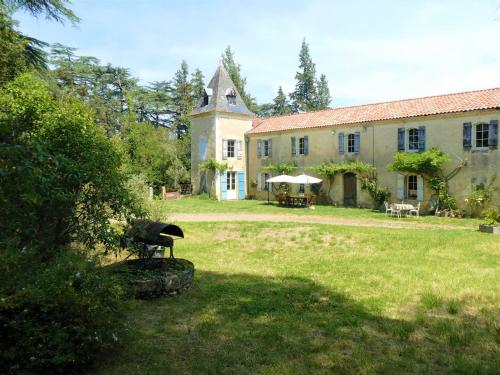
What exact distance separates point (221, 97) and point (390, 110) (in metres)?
12.2

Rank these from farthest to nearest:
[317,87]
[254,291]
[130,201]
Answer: [317,87]
[254,291]
[130,201]

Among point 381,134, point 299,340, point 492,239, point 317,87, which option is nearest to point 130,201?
point 299,340

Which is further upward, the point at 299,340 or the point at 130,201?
the point at 130,201

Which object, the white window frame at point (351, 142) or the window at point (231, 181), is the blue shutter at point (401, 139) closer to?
the white window frame at point (351, 142)

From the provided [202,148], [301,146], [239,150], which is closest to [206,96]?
[202,148]

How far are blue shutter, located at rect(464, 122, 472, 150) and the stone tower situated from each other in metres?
15.1

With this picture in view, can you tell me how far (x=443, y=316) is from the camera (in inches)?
234

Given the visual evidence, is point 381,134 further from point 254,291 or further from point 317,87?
point 317,87

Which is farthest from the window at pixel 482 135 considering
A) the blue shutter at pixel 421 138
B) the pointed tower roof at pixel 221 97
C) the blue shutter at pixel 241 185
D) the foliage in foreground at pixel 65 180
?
the foliage in foreground at pixel 65 180

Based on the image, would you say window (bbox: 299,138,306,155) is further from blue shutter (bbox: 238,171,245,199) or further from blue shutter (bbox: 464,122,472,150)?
blue shutter (bbox: 464,122,472,150)

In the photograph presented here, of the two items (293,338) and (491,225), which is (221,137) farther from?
(293,338)

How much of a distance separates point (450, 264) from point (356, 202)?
43.3ft

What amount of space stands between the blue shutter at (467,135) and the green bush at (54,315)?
1800cm

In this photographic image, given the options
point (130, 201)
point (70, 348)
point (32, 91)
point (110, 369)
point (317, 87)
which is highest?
point (317, 87)
